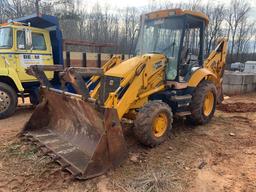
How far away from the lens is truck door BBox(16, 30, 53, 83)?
7137 millimetres

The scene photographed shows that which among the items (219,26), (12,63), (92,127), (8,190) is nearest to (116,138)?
(92,127)

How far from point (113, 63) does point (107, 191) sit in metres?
3.38

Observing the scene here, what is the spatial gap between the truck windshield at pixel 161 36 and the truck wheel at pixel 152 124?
1.45 meters

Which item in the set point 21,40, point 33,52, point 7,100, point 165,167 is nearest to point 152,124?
point 165,167

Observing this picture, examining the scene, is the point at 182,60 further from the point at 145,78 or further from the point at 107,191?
the point at 107,191

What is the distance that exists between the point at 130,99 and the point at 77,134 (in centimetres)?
111

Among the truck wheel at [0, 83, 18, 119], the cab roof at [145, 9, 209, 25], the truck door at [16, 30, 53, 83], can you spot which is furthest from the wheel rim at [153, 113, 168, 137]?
the truck door at [16, 30, 53, 83]

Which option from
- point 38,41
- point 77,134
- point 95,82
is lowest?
point 77,134

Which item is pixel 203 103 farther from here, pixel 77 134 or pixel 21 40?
pixel 21 40

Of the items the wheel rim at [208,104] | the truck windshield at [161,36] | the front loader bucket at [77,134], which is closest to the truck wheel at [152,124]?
the front loader bucket at [77,134]

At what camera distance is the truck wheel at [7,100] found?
6.81 metres

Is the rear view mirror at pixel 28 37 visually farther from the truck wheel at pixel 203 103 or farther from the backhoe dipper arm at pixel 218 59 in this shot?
the backhoe dipper arm at pixel 218 59

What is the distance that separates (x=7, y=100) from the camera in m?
6.89

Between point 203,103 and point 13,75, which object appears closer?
point 203,103
